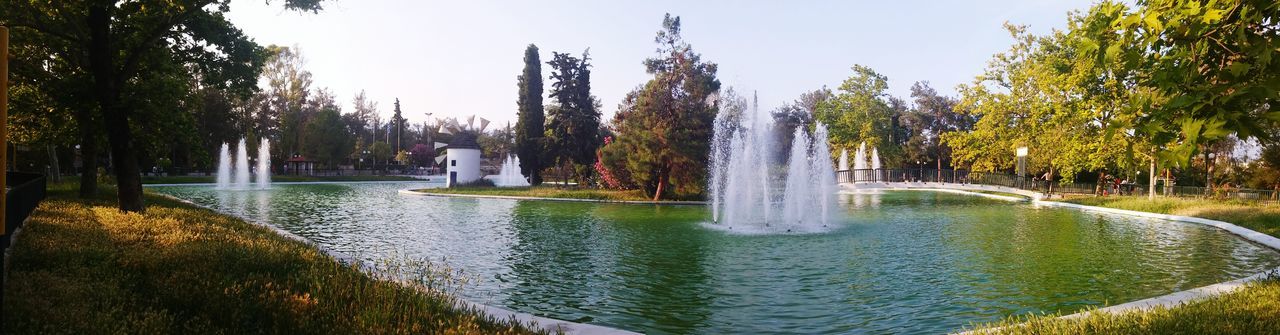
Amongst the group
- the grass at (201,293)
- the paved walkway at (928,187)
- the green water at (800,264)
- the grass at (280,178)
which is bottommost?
the green water at (800,264)

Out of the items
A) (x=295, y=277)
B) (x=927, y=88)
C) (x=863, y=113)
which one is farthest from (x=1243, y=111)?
(x=927, y=88)

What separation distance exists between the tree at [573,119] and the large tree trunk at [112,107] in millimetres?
26891

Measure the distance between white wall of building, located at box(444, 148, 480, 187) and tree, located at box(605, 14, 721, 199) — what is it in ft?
53.9

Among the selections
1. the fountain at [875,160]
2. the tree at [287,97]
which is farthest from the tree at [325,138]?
the fountain at [875,160]

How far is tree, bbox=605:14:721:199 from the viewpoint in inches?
1192

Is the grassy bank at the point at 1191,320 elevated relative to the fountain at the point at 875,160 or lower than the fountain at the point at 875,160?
lower

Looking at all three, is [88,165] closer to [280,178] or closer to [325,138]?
[280,178]

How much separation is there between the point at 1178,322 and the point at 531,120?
41280mm

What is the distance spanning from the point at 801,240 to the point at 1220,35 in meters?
11.2

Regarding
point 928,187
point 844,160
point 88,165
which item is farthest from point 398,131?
point 88,165

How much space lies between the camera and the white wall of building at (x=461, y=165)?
148 feet

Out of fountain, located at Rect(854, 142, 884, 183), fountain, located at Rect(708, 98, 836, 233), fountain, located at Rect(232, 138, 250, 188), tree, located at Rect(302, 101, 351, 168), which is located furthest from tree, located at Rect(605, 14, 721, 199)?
tree, located at Rect(302, 101, 351, 168)

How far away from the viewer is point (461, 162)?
149 ft

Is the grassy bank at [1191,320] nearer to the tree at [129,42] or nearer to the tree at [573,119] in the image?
the tree at [129,42]
